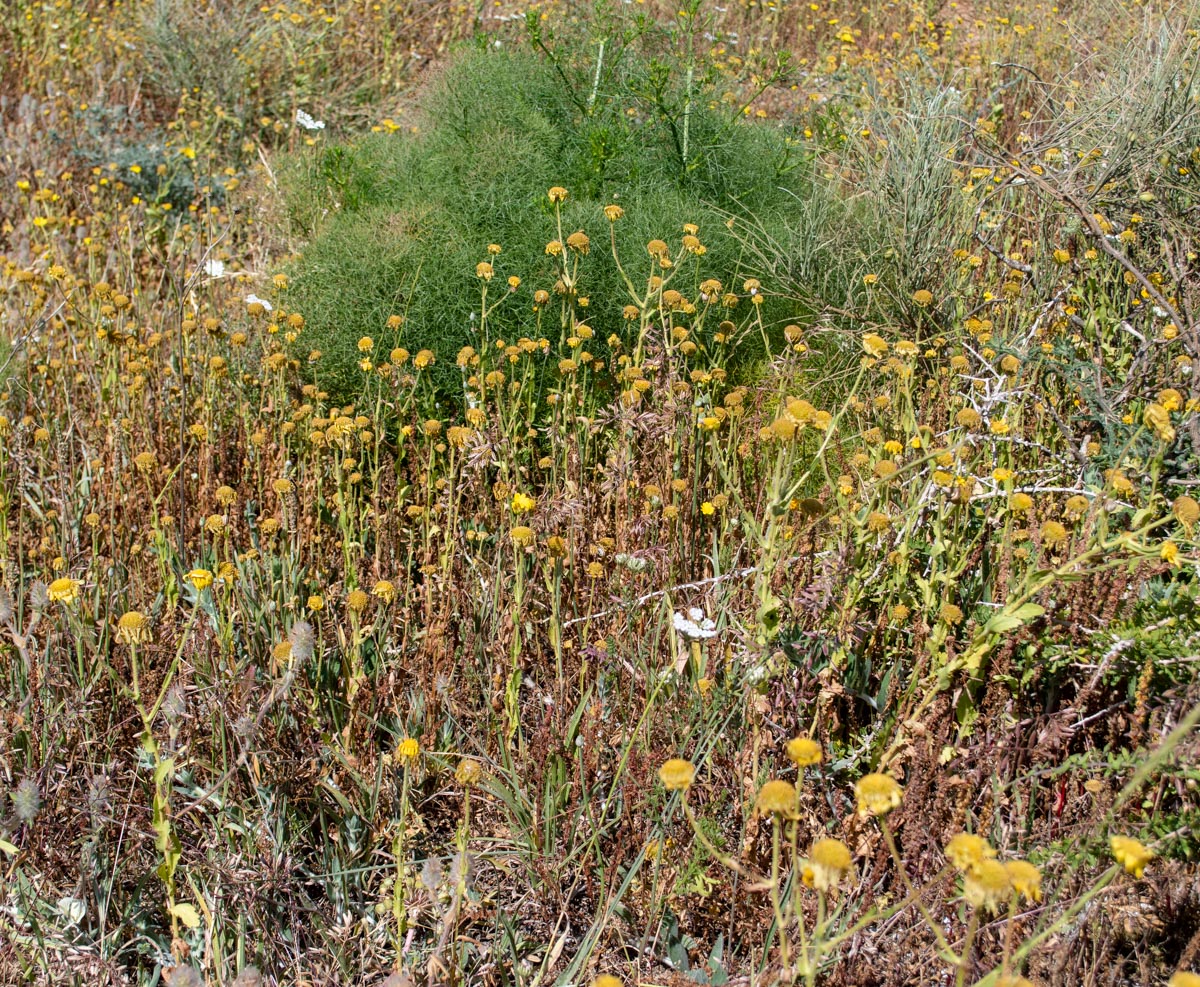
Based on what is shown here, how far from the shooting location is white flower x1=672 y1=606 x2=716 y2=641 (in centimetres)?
187

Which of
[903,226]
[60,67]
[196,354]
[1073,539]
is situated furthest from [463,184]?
[60,67]

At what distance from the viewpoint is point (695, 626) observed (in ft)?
6.24

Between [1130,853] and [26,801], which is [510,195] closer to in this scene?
[26,801]

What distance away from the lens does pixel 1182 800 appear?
1758mm

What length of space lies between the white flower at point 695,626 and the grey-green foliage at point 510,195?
99cm

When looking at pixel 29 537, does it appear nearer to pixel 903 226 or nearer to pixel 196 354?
pixel 196 354

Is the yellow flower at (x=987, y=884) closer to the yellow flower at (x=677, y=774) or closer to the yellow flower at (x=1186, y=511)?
the yellow flower at (x=677, y=774)

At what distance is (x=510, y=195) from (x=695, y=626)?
6.50 feet

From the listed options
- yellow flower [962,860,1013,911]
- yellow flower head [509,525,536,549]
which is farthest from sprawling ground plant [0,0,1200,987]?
yellow flower head [509,525,536,549]

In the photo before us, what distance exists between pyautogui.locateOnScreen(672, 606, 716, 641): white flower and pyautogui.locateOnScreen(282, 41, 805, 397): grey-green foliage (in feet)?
3.25

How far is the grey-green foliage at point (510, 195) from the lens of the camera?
316 centimetres

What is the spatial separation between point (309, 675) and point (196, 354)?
1528 mm

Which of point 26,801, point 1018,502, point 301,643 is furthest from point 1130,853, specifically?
point 26,801

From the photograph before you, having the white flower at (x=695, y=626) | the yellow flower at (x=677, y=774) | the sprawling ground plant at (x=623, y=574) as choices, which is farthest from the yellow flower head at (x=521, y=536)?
the yellow flower at (x=677, y=774)
